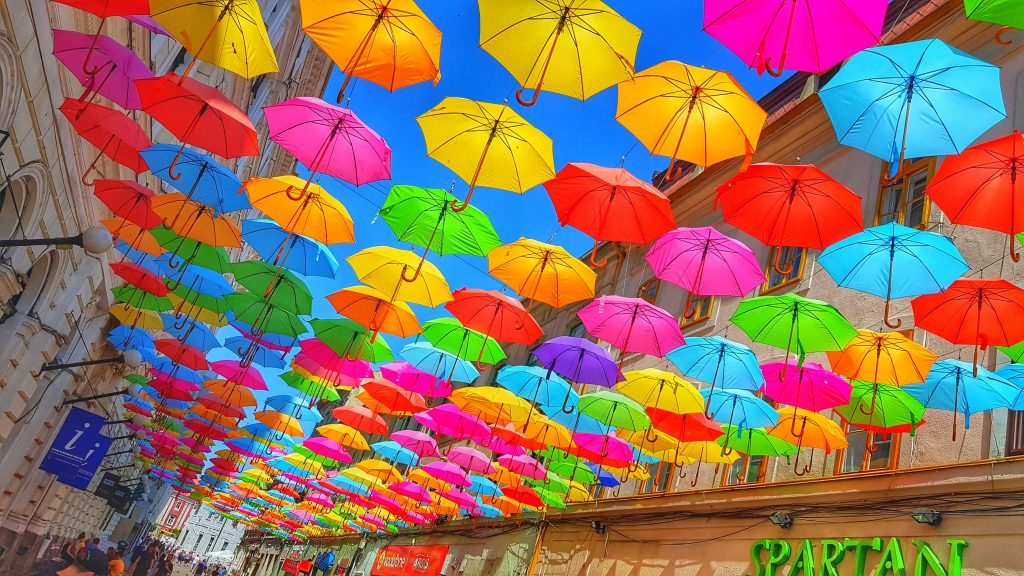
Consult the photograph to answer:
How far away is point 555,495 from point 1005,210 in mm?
13437

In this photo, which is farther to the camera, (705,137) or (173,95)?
(173,95)

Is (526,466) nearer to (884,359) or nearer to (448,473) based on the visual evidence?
(448,473)

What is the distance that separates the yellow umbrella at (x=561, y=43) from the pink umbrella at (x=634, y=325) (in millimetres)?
4006

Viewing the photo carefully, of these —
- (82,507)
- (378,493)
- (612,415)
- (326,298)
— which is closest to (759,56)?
(612,415)

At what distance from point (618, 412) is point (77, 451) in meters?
13.5

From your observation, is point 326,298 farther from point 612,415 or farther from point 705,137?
point 705,137

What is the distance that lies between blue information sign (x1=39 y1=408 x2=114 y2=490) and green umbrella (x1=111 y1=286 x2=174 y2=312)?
3644 millimetres

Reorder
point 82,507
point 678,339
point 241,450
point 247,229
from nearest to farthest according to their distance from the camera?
point 678,339 → point 247,229 → point 241,450 → point 82,507

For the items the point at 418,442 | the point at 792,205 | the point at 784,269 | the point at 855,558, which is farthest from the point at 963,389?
the point at 418,442

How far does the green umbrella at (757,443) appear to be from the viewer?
11.0 meters

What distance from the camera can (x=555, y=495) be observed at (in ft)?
57.6

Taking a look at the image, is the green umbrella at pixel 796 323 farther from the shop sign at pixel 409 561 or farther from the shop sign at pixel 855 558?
the shop sign at pixel 409 561

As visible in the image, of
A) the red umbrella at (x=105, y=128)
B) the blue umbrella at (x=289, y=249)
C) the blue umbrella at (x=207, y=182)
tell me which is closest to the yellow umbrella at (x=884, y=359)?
the blue umbrella at (x=289, y=249)

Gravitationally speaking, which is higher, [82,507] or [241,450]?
[241,450]
